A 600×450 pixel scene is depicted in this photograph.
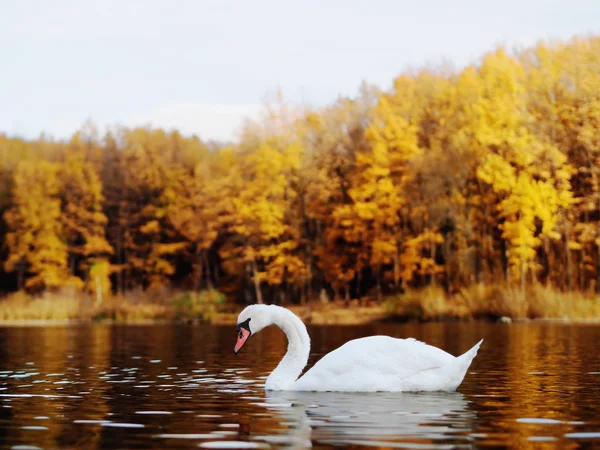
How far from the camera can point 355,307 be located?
62.6 metres

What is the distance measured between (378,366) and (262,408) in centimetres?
208

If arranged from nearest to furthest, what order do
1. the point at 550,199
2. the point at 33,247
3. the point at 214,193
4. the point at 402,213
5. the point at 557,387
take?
1. the point at 557,387
2. the point at 550,199
3. the point at 402,213
4. the point at 214,193
5. the point at 33,247

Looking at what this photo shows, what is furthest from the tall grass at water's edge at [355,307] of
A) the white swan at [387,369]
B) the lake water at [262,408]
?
the white swan at [387,369]

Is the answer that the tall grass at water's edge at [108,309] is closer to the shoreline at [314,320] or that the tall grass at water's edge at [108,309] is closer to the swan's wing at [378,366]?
the shoreline at [314,320]

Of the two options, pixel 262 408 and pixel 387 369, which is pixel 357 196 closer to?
pixel 387 369

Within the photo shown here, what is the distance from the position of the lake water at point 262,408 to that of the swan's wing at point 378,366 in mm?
221

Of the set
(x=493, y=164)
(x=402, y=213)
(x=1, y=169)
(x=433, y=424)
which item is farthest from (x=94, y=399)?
(x=1, y=169)

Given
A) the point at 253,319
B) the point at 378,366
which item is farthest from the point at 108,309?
the point at 378,366

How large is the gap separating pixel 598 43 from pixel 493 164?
7851 millimetres

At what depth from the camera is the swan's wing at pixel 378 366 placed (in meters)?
14.5

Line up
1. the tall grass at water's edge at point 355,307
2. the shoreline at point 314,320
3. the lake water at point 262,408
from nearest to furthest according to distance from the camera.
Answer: the lake water at point 262,408, the tall grass at water's edge at point 355,307, the shoreline at point 314,320

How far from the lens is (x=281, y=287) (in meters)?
76.3

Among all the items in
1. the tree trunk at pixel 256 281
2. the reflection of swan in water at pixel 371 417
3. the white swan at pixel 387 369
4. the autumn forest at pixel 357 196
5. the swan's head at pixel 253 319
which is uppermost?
the autumn forest at pixel 357 196

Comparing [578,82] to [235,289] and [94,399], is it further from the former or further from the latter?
[94,399]
